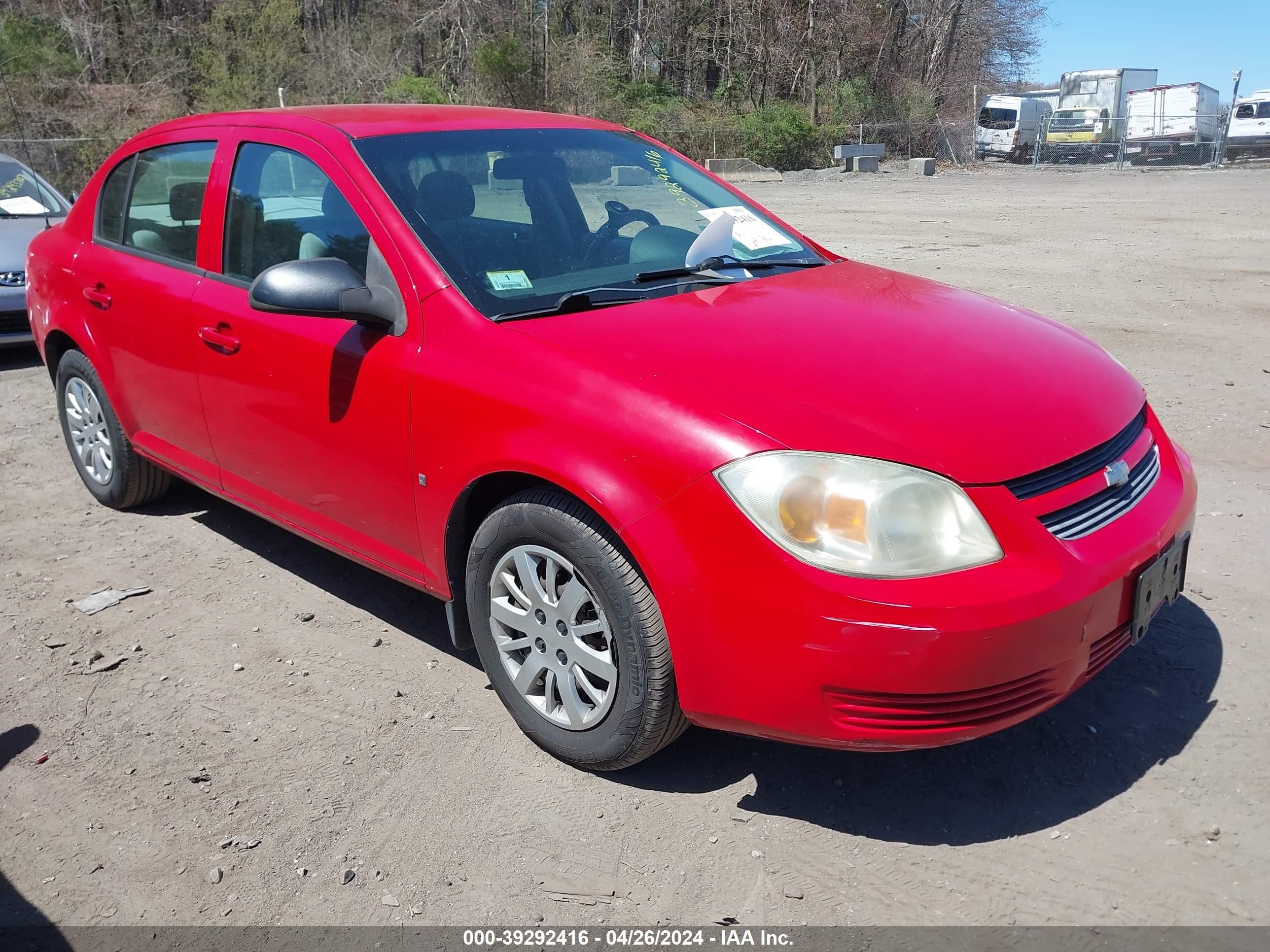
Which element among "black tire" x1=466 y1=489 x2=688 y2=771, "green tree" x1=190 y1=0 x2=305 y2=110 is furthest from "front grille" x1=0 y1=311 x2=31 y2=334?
"green tree" x1=190 y1=0 x2=305 y2=110

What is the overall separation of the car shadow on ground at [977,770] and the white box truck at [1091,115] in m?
32.8

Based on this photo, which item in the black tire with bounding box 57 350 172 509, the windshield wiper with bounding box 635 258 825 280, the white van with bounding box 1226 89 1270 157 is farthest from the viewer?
the white van with bounding box 1226 89 1270 157

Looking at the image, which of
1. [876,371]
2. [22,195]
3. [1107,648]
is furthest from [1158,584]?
[22,195]

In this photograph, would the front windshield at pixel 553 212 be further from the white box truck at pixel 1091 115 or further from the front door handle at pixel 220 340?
the white box truck at pixel 1091 115

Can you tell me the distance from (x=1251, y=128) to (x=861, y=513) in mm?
34468

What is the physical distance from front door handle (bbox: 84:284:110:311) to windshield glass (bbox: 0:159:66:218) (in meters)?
5.38

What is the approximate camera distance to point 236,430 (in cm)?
384

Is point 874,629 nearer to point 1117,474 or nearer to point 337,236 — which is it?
point 1117,474

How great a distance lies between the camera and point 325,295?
305 cm

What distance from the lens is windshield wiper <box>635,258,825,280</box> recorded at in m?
3.44

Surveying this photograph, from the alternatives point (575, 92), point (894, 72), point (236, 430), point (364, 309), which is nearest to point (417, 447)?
point (364, 309)

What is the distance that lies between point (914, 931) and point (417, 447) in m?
1.83

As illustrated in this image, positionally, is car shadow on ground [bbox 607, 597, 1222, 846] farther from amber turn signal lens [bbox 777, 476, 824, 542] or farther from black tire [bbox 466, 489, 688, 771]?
amber turn signal lens [bbox 777, 476, 824, 542]

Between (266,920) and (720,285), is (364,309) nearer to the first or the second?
(720,285)
